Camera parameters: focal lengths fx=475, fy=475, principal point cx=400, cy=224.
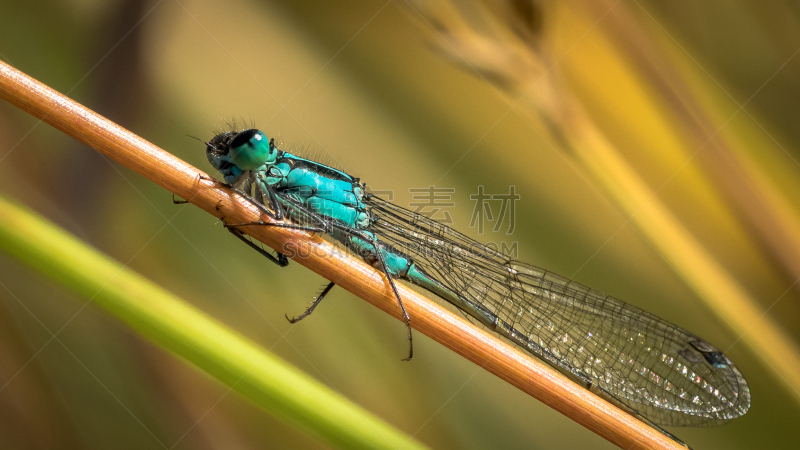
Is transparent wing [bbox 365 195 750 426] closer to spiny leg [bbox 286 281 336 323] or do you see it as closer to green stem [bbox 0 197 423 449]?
spiny leg [bbox 286 281 336 323]

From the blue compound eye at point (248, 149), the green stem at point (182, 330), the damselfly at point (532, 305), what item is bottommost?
the green stem at point (182, 330)

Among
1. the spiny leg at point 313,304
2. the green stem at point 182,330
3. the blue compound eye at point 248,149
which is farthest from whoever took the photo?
the spiny leg at point 313,304

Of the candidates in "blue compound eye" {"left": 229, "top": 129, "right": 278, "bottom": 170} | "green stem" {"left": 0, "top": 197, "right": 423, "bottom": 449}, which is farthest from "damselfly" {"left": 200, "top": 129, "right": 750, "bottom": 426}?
"green stem" {"left": 0, "top": 197, "right": 423, "bottom": 449}

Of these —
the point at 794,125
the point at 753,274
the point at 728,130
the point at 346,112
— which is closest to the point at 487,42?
the point at 346,112

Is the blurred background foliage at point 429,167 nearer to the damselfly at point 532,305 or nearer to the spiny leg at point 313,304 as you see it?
the spiny leg at point 313,304

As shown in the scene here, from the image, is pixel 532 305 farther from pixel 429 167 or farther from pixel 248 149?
pixel 248 149

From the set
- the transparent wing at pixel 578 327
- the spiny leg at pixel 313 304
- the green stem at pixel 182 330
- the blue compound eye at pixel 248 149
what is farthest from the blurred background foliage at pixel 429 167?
the blue compound eye at pixel 248 149
